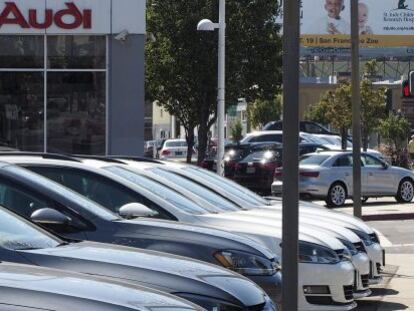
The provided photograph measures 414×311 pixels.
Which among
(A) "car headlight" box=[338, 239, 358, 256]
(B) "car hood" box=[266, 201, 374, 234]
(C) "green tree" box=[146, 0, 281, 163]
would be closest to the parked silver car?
(C) "green tree" box=[146, 0, 281, 163]

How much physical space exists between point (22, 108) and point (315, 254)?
13.2 meters

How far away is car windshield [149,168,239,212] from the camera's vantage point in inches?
388

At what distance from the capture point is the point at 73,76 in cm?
2097

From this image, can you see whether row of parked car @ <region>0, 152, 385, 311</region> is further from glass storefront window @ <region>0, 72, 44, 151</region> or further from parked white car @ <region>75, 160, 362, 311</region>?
glass storefront window @ <region>0, 72, 44, 151</region>

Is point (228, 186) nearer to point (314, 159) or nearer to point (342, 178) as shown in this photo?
point (342, 178)

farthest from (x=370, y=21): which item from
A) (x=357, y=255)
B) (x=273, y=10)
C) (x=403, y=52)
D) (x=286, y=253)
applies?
(x=286, y=253)

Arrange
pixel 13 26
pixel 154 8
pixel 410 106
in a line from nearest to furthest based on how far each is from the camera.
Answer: pixel 410 106 < pixel 13 26 < pixel 154 8

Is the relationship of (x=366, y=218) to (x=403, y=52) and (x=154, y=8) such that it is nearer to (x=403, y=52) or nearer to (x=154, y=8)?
(x=154, y=8)

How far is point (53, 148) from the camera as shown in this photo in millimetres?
21109

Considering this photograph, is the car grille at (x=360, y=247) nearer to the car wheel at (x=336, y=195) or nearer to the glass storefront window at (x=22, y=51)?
the glass storefront window at (x=22, y=51)

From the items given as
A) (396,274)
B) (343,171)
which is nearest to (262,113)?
(343,171)

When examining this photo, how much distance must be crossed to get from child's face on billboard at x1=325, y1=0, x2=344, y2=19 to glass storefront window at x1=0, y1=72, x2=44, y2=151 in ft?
139

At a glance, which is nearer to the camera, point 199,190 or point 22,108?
point 199,190

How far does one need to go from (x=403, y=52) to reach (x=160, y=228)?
6145cm
